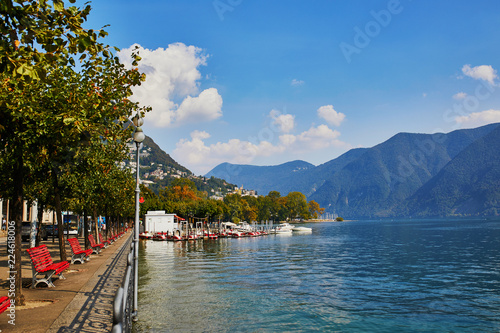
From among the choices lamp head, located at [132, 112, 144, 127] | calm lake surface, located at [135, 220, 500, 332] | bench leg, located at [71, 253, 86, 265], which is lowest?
calm lake surface, located at [135, 220, 500, 332]

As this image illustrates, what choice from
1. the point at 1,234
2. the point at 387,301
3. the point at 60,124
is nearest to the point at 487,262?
the point at 387,301

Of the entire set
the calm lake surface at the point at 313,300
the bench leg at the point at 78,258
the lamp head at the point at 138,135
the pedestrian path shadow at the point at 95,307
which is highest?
the lamp head at the point at 138,135

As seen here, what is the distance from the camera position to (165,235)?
7600 centimetres

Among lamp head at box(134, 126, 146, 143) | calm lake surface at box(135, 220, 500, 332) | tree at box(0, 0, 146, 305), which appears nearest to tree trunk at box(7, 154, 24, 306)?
tree at box(0, 0, 146, 305)

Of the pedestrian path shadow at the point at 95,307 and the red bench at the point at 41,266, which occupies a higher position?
the red bench at the point at 41,266

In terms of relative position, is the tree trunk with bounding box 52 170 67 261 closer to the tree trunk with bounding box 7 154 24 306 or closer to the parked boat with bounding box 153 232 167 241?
the tree trunk with bounding box 7 154 24 306

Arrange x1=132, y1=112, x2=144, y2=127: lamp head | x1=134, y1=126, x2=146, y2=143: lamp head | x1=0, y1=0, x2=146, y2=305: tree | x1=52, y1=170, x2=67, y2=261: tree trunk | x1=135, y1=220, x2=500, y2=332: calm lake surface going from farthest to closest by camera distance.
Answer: x1=52, y1=170, x2=67, y2=261: tree trunk < x1=135, y1=220, x2=500, y2=332: calm lake surface < x1=132, y1=112, x2=144, y2=127: lamp head < x1=134, y1=126, x2=146, y2=143: lamp head < x1=0, y1=0, x2=146, y2=305: tree

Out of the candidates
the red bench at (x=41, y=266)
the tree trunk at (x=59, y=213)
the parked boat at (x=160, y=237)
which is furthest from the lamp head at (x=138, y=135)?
the parked boat at (x=160, y=237)

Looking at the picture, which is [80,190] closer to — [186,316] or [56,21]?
[186,316]

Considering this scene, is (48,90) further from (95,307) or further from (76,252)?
(76,252)

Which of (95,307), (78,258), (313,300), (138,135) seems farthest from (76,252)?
(313,300)

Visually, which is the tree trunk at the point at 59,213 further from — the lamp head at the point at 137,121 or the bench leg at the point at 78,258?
the lamp head at the point at 137,121

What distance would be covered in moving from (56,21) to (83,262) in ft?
58.9

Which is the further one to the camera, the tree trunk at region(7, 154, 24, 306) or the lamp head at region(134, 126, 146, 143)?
the lamp head at region(134, 126, 146, 143)
